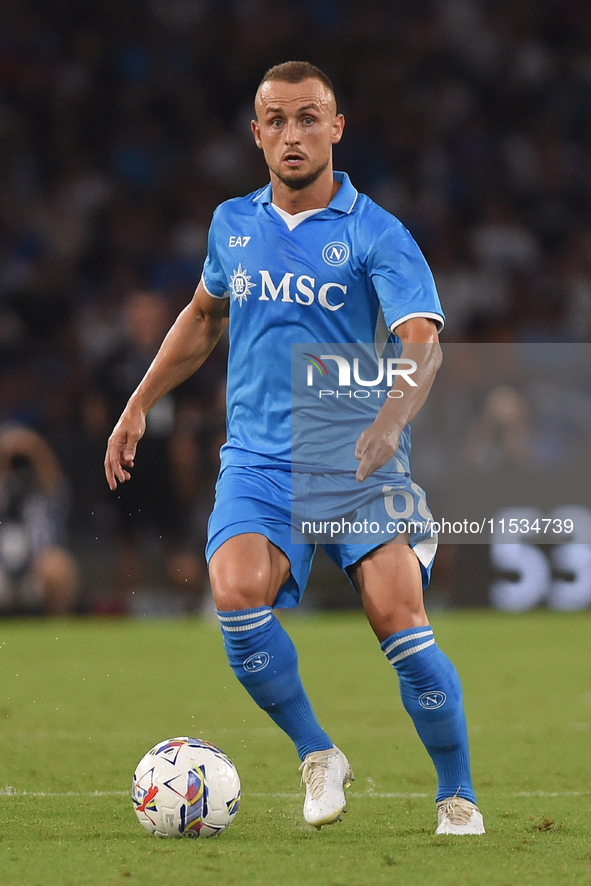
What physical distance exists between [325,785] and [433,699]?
0.45 metres

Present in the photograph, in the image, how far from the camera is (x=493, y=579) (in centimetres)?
1077

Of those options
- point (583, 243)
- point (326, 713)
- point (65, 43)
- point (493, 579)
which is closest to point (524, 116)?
point (583, 243)

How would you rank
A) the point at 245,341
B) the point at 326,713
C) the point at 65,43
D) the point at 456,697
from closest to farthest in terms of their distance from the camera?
1. the point at 456,697
2. the point at 245,341
3. the point at 326,713
4. the point at 65,43

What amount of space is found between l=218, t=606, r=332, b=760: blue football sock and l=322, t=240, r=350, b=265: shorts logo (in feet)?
3.57

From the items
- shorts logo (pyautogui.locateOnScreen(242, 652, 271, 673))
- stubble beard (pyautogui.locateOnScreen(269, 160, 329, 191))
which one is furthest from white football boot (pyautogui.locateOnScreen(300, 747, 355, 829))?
stubble beard (pyautogui.locateOnScreen(269, 160, 329, 191))

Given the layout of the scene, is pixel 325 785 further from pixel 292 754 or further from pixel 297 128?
pixel 297 128

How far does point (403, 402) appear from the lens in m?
3.79

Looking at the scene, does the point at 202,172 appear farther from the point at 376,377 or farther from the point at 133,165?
the point at 376,377

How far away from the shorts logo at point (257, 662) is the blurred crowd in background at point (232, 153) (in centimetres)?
690

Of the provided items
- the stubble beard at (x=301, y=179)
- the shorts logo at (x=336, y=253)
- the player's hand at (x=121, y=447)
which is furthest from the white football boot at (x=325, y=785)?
the stubble beard at (x=301, y=179)

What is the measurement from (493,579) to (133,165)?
6.41m

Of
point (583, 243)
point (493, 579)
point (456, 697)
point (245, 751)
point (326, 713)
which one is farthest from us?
point (583, 243)

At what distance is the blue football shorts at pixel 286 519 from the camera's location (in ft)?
13.2

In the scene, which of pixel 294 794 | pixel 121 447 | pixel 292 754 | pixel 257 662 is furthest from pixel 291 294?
pixel 292 754
